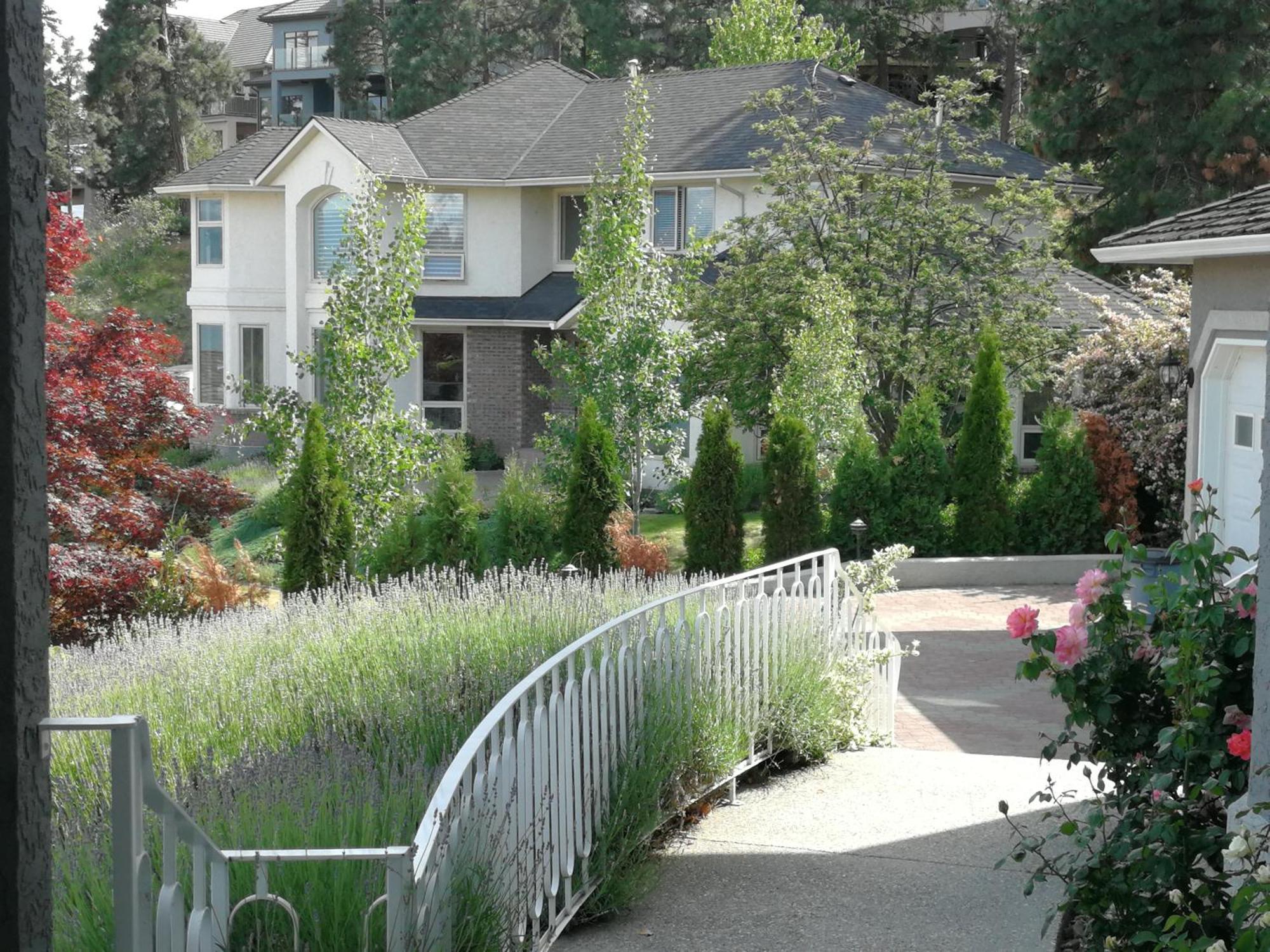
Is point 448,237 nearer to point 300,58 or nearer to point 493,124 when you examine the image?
point 493,124

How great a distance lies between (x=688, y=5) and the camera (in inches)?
1897

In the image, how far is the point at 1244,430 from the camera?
12328 millimetres

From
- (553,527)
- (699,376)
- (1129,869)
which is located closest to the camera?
(1129,869)

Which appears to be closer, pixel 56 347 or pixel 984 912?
pixel 984 912

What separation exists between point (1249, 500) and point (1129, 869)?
8712 millimetres

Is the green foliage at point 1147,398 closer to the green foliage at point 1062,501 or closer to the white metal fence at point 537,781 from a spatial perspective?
the green foliage at point 1062,501

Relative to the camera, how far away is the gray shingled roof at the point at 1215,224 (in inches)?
439

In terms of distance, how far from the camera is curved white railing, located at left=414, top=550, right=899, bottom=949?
4363mm

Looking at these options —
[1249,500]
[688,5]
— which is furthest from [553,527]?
[688,5]

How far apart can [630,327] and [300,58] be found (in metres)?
57.2

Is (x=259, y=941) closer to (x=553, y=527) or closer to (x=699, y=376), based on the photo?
(x=553, y=527)

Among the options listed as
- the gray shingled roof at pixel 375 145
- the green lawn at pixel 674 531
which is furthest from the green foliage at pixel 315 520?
the gray shingled roof at pixel 375 145

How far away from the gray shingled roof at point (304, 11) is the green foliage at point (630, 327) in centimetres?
5488

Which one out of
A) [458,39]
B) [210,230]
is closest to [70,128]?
[458,39]
